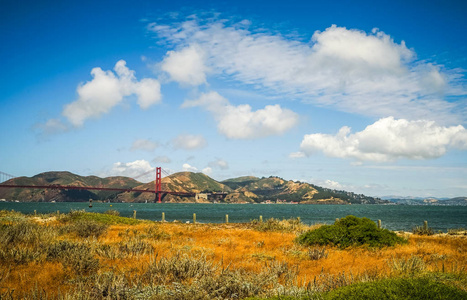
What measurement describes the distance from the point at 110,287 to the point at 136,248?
6.11 metres

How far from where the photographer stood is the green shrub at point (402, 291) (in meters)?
4.43

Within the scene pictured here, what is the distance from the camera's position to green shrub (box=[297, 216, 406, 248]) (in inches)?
622

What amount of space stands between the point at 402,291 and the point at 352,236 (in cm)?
1221

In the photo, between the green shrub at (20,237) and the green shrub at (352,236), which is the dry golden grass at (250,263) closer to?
the green shrub at (352,236)

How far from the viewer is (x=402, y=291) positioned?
15.4 feet

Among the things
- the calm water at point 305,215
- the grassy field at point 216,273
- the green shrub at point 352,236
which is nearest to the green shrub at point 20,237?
the grassy field at point 216,273

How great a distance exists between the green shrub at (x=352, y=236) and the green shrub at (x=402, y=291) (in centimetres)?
1136

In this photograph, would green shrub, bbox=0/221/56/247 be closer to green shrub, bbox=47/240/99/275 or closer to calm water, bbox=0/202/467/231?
green shrub, bbox=47/240/99/275

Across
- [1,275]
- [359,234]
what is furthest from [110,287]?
[359,234]

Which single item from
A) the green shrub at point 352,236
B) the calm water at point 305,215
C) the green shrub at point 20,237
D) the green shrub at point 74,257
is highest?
the green shrub at point 20,237

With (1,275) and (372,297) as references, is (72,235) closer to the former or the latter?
(1,275)

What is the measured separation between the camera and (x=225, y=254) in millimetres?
13148

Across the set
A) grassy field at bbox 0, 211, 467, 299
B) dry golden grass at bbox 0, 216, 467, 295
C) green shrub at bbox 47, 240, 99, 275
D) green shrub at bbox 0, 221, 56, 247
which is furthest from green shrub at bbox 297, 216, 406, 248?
green shrub at bbox 0, 221, 56, 247

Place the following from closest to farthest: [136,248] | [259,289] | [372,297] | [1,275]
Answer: [372,297]
[259,289]
[1,275]
[136,248]
